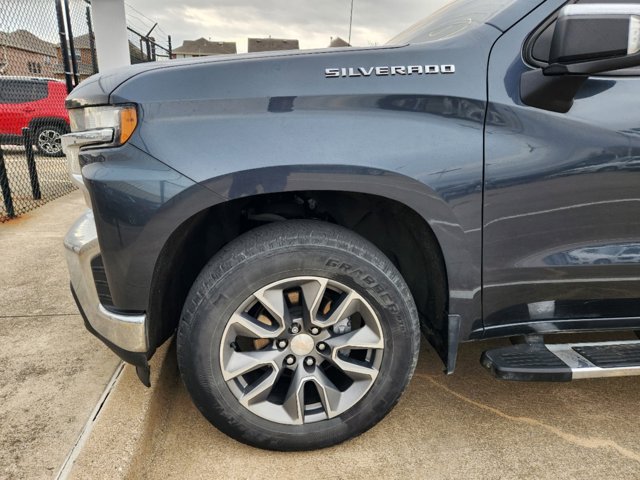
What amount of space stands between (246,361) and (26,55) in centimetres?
635

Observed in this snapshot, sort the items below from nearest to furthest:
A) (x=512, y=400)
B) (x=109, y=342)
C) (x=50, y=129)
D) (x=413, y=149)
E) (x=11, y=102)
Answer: (x=413, y=149) < (x=109, y=342) < (x=512, y=400) < (x=11, y=102) < (x=50, y=129)

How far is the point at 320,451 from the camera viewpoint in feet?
6.48

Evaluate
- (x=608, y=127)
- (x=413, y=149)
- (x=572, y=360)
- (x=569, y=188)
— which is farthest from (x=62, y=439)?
(x=608, y=127)

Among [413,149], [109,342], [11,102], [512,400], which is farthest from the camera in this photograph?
[11,102]

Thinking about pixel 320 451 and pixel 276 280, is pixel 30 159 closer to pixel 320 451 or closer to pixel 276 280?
pixel 276 280

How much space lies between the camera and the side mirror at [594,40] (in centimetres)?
152

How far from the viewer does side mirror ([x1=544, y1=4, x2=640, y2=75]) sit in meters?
1.52

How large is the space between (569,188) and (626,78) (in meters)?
0.46

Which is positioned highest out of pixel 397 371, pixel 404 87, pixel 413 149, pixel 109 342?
pixel 404 87

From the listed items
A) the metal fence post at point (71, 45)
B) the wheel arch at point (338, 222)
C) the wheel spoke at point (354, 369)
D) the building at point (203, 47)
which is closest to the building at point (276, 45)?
the wheel arch at point (338, 222)

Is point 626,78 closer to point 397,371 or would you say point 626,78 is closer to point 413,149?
point 413,149

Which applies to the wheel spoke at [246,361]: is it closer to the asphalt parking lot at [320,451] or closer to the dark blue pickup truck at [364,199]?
the dark blue pickup truck at [364,199]

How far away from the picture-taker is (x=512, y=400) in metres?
2.32

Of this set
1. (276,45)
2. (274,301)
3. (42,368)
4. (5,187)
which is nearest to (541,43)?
(274,301)
